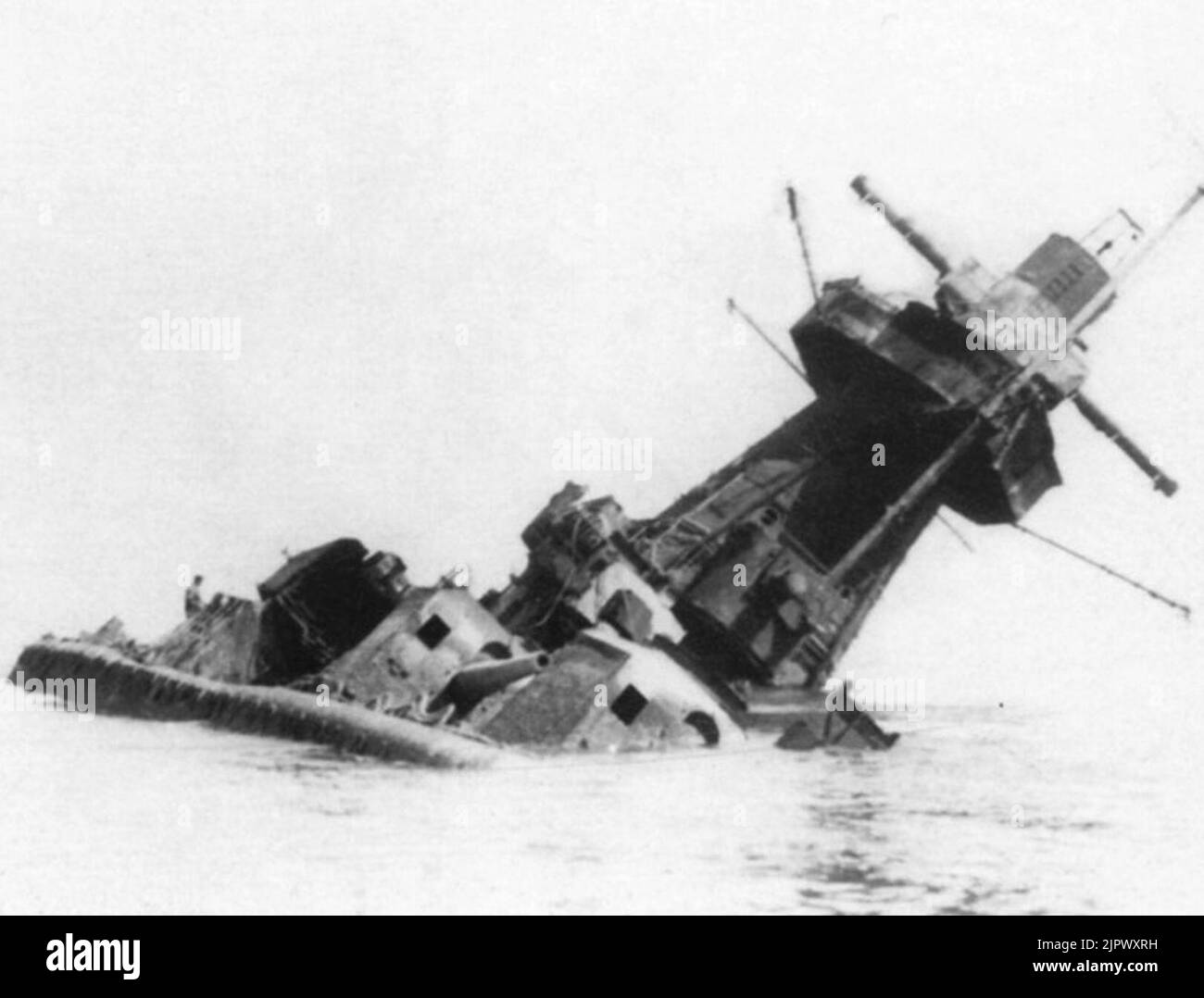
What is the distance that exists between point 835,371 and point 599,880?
20542mm

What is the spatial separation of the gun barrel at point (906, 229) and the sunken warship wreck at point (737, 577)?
6 centimetres

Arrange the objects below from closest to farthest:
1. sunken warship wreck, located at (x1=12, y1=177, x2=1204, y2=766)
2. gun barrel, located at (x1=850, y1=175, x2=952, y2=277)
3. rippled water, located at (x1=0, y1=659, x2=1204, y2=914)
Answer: rippled water, located at (x1=0, y1=659, x2=1204, y2=914) < sunken warship wreck, located at (x1=12, y1=177, x2=1204, y2=766) < gun barrel, located at (x1=850, y1=175, x2=952, y2=277)

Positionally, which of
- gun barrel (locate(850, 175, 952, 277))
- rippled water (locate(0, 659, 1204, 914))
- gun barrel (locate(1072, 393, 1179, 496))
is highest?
gun barrel (locate(850, 175, 952, 277))

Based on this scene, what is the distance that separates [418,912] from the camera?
1051cm

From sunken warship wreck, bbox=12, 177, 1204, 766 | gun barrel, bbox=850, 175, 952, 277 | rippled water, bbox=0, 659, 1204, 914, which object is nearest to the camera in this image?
rippled water, bbox=0, 659, 1204, 914

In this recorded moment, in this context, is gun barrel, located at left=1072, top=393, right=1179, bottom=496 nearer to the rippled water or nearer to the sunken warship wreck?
the sunken warship wreck

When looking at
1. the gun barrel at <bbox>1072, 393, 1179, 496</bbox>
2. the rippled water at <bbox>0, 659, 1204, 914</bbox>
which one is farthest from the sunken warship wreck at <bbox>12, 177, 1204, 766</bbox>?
the rippled water at <bbox>0, 659, 1204, 914</bbox>

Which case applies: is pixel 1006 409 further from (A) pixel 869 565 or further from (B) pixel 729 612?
(B) pixel 729 612

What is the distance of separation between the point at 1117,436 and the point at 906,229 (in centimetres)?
708

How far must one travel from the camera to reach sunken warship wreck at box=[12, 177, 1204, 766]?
76.1 ft

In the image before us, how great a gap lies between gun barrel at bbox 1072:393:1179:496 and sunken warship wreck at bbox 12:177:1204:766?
5 centimetres
